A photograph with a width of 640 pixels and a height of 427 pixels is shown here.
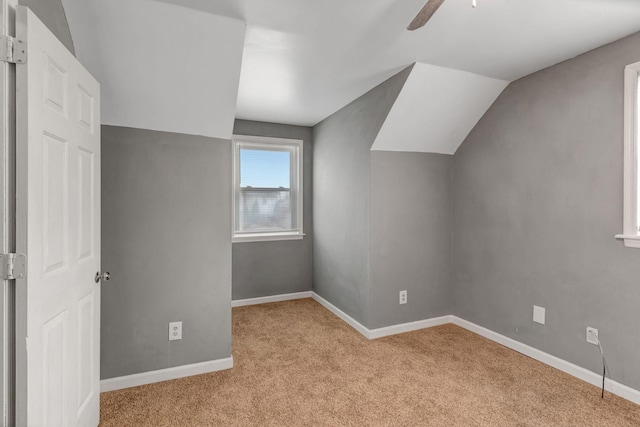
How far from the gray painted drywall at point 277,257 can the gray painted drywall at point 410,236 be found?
141cm

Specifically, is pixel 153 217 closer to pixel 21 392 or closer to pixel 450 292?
pixel 21 392

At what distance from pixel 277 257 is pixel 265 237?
31 centimetres

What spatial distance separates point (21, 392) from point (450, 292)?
3.36 metres

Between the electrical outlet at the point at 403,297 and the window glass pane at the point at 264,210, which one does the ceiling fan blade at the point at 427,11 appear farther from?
the window glass pane at the point at 264,210

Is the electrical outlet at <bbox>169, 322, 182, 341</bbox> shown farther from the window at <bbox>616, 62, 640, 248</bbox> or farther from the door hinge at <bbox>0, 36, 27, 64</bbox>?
the window at <bbox>616, 62, 640, 248</bbox>

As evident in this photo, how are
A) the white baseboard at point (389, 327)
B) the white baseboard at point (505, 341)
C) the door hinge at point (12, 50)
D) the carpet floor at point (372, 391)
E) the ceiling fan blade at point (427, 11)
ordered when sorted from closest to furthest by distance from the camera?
the door hinge at point (12, 50)
the ceiling fan blade at point (427, 11)
the carpet floor at point (372, 391)
the white baseboard at point (505, 341)
the white baseboard at point (389, 327)

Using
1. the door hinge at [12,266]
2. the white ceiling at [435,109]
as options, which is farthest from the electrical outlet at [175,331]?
the white ceiling at [435,109]

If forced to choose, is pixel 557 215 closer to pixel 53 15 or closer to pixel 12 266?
pixel 12 266

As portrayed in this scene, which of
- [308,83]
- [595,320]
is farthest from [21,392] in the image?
[595,320]

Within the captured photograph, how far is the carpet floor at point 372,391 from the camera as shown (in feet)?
6.15

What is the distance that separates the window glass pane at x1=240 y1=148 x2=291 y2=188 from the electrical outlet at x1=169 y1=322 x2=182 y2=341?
2.02 metres

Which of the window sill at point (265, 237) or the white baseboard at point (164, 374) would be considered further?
the window sill at point (265, 237)

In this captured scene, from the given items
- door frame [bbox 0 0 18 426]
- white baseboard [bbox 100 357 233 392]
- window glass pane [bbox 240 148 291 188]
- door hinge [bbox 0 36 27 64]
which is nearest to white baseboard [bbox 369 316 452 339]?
white baseboard [bbox 100 357 233 392]

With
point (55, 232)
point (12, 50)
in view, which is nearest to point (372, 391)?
point (55, 232)
